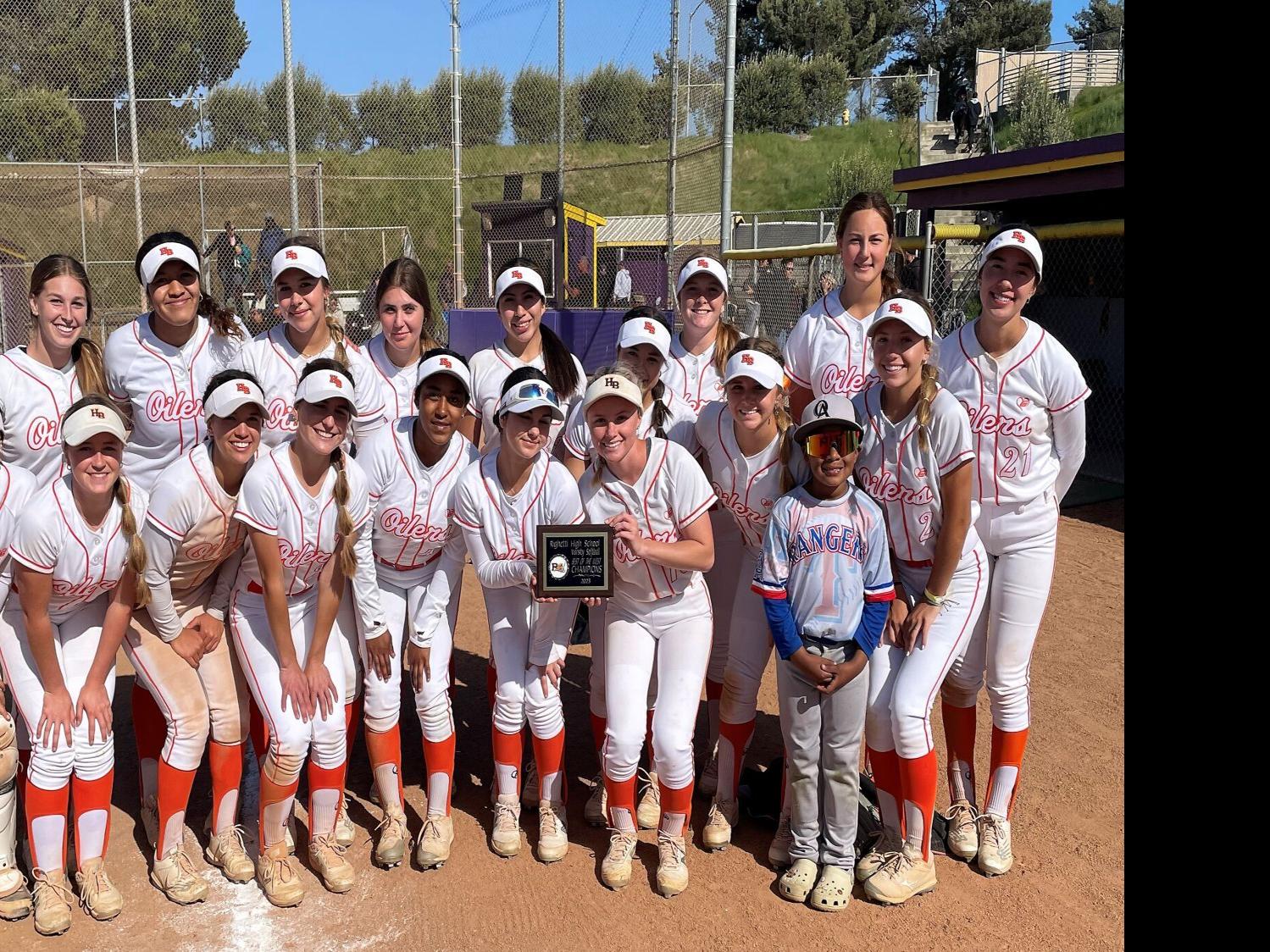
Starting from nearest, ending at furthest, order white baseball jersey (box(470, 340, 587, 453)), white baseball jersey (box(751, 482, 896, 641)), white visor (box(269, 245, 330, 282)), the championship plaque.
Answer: white baseball jersey (box(751, 482, 896, 641)) → the championship plaque → white visor (box(269, 245, 330, 282)) → white baseball jersey (box(470, 340, 587, 453))

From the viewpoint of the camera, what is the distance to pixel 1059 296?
1173 centimetres

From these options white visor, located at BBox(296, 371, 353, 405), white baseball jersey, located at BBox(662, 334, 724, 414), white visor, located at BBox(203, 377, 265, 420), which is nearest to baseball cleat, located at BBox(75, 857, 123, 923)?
white visor, located at BBox(203, 377, 265, 420)

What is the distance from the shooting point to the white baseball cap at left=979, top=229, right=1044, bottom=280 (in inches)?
138

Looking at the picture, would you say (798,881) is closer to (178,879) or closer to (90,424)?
(178,879)

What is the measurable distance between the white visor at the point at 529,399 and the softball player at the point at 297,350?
0.87m

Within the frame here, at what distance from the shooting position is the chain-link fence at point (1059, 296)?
9.72 meters

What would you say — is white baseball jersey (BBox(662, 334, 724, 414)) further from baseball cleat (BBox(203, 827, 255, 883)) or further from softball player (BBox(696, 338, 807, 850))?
baseball cleat (BBox(203, 827, 255, 883))

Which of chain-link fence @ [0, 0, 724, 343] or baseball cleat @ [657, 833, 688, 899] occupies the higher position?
chain-link fence @ [0, 0, 724, 343]

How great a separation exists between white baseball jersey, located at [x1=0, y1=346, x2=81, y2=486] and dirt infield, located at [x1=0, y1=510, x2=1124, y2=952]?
136 centimetres

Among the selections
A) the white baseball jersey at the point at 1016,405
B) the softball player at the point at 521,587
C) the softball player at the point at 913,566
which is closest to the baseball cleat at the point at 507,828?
the softball player at the point at 521,587

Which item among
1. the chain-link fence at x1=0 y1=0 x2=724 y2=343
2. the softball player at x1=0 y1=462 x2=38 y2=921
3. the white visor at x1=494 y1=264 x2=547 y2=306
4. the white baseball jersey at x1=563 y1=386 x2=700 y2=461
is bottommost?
the softball player at x1=0 y1=462 x2=38 y2=921

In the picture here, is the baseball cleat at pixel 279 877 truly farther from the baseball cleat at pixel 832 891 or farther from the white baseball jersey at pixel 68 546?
the baseball cleat at pixel 832 891

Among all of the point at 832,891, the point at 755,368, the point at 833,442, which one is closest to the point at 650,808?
the point at 832,891

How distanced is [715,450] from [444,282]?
11.8m
